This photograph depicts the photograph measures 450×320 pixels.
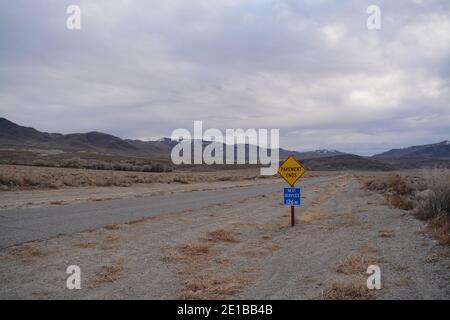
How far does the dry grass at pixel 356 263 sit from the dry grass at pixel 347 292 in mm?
942

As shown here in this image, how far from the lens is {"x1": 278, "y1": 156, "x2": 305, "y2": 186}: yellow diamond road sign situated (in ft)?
48.1

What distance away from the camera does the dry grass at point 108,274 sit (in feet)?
24.4

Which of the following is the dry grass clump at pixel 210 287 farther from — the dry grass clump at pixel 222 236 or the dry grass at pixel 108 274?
the dry grass clump at pixel 222 236

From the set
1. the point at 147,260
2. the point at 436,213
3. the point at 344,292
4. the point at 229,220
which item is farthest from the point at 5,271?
the point at 436,213

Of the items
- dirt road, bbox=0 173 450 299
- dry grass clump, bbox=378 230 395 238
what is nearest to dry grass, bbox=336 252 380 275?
dirt road, bbox=0 173 450 299

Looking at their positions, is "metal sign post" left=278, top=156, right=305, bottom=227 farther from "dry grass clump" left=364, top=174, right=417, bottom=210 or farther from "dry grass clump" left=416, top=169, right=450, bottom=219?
"dry grass clump" left=364, top=174, right=417, bottom=210

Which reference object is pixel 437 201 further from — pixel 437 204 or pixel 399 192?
pixel 399 192

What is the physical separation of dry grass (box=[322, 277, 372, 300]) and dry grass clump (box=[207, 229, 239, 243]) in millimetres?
4893

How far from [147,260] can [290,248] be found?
3.44 metres

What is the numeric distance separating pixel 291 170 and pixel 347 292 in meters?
8.29

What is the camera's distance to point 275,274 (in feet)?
26.3

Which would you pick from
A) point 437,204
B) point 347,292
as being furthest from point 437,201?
point 347,292
